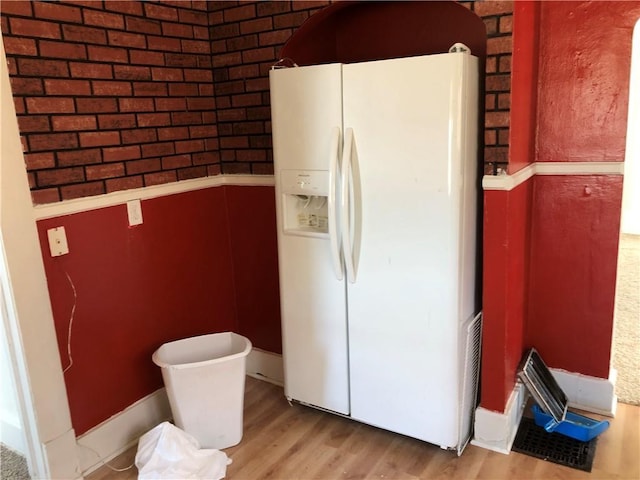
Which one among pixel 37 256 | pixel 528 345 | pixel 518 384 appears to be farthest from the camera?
pixel 528 345

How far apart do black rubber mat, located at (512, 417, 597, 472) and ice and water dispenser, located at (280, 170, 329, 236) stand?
128 centimetres

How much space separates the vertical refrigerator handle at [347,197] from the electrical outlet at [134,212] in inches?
37.1

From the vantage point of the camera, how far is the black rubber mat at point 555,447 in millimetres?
2240

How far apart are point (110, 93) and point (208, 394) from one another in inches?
53.5

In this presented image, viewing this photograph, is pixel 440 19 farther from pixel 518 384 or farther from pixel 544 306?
pixel 518 384

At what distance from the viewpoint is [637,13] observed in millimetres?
2188

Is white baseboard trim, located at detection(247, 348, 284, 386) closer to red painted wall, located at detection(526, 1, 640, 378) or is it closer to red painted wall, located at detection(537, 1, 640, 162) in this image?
red painted wall, located at detection(526, 1, 640, 378)

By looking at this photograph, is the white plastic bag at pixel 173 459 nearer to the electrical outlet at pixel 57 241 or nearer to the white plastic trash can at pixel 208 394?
the white plastic trash can at pixel 208 394

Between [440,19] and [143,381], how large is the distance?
2.14 metres

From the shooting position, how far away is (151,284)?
2.55 meters

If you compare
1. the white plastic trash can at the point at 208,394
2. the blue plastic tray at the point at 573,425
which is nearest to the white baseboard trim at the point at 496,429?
the blue plastic tray at the point at 573,425

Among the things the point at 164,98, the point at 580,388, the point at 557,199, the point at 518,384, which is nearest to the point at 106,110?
the point at 164,98

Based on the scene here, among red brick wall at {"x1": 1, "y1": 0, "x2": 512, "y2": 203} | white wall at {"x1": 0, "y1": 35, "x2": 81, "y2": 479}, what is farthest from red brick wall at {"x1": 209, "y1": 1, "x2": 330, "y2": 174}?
white wall at {"x1": 0, "y1": 35, "x2": 81, "y2": 479}

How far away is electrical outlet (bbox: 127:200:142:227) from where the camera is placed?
240cm
